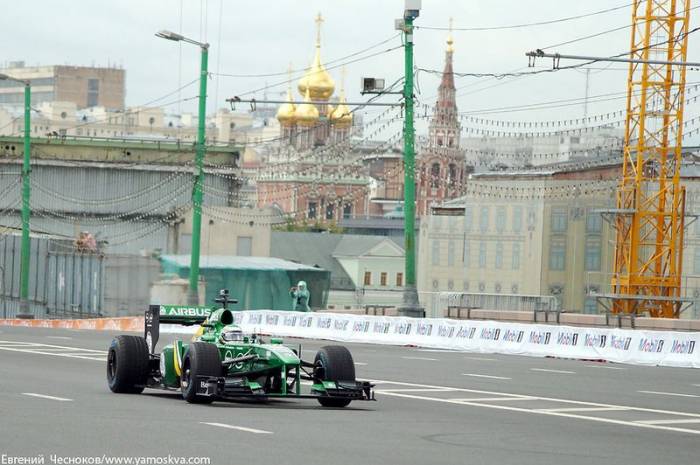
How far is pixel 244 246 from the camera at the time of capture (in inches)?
4218

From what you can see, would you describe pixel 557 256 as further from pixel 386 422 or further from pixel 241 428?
pixel 241 428

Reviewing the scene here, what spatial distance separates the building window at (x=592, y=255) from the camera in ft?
281

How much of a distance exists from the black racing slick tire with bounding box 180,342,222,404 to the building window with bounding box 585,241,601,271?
2632 inches

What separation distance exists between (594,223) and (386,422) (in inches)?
2668

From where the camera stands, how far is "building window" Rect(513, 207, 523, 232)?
88.6 meters

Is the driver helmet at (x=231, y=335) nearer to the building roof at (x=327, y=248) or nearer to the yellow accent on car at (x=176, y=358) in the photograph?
the yellow accent on car at (x=176, y=358)

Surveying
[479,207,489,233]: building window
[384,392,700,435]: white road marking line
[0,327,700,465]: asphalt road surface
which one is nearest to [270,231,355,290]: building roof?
[479,207,489,233]: building window

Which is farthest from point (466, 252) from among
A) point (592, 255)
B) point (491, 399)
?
point (491, 399)

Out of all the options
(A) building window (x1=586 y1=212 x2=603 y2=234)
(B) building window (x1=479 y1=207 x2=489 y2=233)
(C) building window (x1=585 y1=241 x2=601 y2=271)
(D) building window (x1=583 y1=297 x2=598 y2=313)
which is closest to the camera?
(D) building window (x1=583 y1=297 x2=598 y2=313)

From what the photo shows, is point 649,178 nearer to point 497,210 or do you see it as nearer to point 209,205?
point 497,210

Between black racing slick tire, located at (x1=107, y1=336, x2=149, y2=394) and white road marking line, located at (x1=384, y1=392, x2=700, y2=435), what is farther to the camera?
black racing slick tire, located at (x1=107, y1=336, x2=149, y2=394)

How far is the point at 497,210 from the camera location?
91750 mm

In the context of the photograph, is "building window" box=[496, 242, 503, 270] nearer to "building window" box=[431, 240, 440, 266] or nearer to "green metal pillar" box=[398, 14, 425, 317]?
"building window" box=[431, 240, 440, 266]

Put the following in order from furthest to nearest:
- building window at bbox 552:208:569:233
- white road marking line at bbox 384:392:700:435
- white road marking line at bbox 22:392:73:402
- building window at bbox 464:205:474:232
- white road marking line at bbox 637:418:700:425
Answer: building window at bbox 464:205:474:232 → building window at bbox 552:208:569:233 → white road marking line at bbox 22:392:73:402 → white road marking line at bbox 637:418:700:425 → white road marking line at bbox 384:392:700:435
